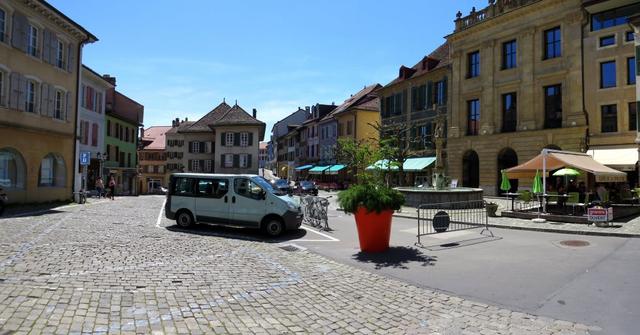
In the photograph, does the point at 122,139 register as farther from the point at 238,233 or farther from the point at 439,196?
the point at 238,233

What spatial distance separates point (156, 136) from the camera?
83.4 metres

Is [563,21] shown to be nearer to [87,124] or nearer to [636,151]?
[636,151]

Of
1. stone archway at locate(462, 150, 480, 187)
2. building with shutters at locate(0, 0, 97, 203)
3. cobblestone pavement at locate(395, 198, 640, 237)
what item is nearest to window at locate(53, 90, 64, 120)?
building with shutters at locate(0, 0, 97, 203)

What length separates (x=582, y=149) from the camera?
2778cm

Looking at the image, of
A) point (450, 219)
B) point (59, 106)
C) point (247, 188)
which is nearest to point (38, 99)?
point (59, 106)

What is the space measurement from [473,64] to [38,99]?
103 feet

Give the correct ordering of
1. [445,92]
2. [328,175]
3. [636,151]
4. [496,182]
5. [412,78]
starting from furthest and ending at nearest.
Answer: [328,175]
[412,78]
[445,92]
[496,182]
[636,151]

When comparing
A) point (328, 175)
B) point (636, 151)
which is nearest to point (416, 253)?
point (636, 151)

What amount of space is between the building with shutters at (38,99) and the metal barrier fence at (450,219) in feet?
63.0

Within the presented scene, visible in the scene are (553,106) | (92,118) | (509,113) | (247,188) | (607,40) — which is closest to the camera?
(247,188)

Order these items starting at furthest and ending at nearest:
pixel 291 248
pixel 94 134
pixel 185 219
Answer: pixel 94 134, pixel 185 219, pixel 291 248

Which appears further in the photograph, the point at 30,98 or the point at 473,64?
the point at 473,64

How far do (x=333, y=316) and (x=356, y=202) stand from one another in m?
4.43

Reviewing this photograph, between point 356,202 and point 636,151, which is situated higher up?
point 636,151
